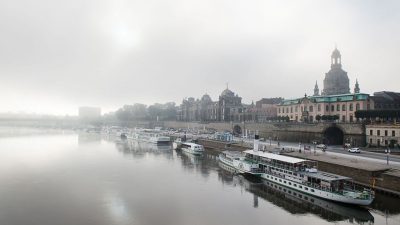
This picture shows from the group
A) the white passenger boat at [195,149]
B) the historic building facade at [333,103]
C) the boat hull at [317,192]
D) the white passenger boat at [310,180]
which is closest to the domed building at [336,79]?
the historic building facade at [333,103]

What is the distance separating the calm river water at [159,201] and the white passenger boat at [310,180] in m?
1.01

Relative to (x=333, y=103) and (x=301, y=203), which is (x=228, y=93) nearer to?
(x=333, y=103)

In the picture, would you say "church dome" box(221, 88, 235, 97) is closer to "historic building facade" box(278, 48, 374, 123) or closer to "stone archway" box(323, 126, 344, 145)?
"historic building facade" box(278, 48, 374, 123)

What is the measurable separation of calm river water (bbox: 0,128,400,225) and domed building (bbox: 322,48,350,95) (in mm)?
71362

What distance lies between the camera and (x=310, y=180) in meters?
44.6

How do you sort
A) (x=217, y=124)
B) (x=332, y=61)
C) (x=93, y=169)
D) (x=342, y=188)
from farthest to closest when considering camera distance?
(x=217, y=124)
(x=332, y=61)
(x=93, y=169)
(x=342, y=188)

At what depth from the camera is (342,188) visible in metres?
40.6

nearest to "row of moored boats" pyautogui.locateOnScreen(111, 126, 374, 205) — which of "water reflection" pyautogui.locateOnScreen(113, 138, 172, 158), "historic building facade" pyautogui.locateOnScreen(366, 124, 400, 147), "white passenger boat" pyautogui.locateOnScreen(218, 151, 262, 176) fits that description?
"white passenger boat" pyautogui.locateOnScreen(218, 151, 262, 176)

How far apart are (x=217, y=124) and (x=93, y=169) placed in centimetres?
8267

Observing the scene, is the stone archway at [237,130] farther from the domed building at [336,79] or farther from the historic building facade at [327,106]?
the domed building at [336,79]

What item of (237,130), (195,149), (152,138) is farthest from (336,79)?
(152,138)

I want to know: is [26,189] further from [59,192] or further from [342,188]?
[342,188]

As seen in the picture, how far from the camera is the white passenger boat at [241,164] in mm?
54719

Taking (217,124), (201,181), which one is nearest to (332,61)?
(217,124)
